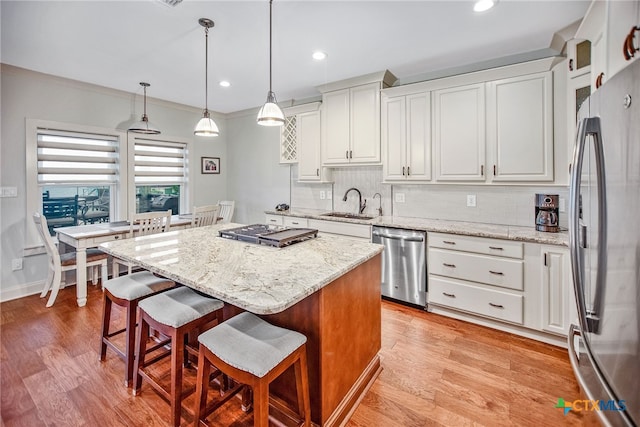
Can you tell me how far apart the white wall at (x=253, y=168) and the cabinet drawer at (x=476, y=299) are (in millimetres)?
2692

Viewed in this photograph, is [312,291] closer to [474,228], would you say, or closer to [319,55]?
[474,228]

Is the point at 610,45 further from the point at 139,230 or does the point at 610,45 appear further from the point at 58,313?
the point at 58,313

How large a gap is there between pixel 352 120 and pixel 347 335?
106 inches

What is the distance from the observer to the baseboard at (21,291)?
334cm

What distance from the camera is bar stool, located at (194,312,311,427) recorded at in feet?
4.05

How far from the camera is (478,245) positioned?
2742 mm

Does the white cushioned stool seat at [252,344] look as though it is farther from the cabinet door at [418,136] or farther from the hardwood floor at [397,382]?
the cabinet door at [418,136]

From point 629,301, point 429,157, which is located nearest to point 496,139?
point 429,157

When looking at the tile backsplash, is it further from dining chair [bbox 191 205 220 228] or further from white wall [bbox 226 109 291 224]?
dining chair [bbox 191 205 220 228]

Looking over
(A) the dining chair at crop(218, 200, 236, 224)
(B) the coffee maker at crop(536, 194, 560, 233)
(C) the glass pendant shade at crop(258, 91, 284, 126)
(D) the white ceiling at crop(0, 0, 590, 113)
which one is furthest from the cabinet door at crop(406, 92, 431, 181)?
(A) the dining chair at crop(218, 200, 236, 224)

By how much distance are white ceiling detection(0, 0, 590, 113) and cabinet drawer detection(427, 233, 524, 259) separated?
1.79 m

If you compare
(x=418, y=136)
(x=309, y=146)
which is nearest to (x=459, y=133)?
(x=418, y=136)

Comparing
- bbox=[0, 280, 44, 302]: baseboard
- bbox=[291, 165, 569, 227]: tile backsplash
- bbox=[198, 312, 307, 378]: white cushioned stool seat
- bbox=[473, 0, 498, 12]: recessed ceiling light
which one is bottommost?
bbox=[0, 280, 44, 302]: baseboard

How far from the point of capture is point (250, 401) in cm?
176
